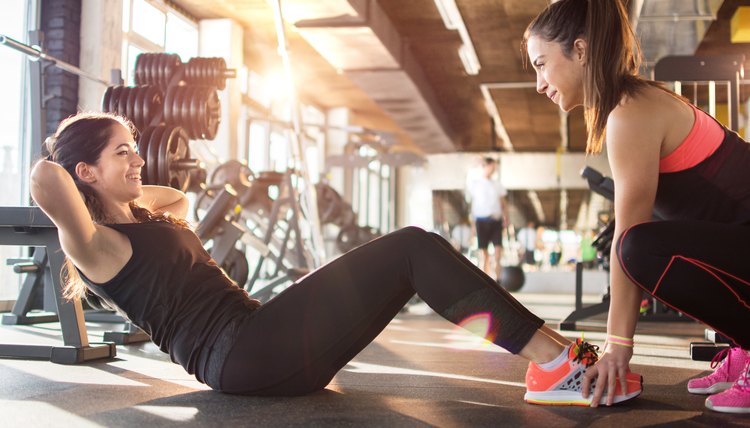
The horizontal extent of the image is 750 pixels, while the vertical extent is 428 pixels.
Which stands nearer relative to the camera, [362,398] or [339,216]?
[362,398]

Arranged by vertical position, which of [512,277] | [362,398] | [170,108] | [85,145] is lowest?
[512,277]

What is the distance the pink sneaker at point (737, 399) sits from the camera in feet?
5.63

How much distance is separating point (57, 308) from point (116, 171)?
110cm

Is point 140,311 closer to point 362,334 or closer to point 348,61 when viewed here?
point 362,334

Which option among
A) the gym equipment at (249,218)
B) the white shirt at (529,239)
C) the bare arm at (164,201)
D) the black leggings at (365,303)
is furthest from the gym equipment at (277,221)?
the white shirt at (529,239)

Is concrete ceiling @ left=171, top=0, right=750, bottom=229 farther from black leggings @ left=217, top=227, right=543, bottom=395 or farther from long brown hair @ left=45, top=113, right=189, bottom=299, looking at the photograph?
long brown hair @ left=45, top=113, right=189, bottom=299

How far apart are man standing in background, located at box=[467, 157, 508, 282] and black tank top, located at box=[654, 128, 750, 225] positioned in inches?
219

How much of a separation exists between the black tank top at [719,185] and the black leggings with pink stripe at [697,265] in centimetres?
9

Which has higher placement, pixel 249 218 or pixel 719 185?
pixel 719 185

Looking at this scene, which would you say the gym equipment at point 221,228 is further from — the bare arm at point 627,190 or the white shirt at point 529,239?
the white shirt at point 529,239

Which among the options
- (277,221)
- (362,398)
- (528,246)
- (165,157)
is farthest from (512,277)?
(362,398)

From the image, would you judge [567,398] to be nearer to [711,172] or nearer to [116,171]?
[711,172]

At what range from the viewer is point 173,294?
178 cm

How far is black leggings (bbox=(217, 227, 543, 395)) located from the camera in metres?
1.68
